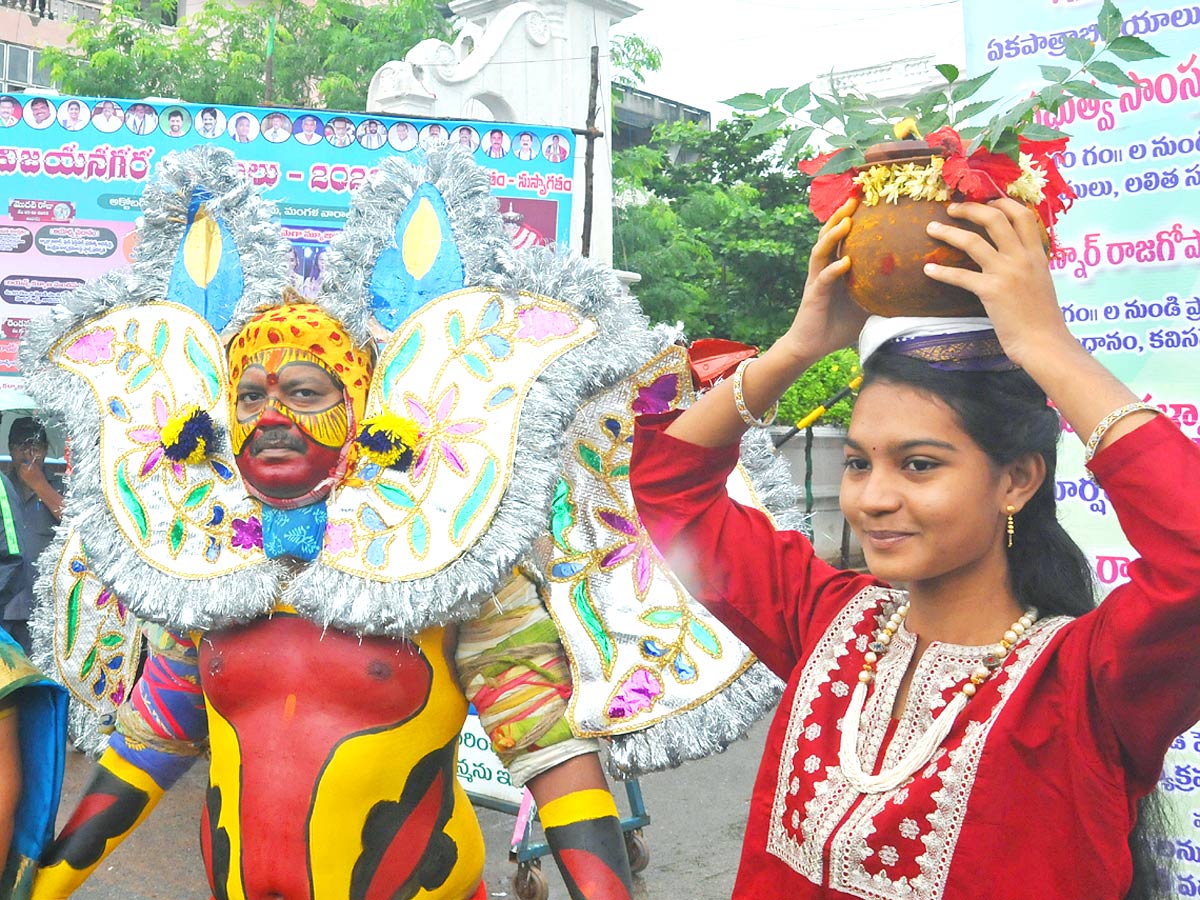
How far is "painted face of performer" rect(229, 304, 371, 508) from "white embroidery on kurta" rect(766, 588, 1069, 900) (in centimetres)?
110

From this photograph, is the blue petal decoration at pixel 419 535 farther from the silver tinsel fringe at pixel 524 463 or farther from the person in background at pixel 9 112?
the person in background at pixel 9 112

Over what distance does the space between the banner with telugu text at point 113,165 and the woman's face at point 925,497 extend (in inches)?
183

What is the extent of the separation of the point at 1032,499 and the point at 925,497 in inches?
7.3

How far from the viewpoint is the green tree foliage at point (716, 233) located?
1242 centimetres

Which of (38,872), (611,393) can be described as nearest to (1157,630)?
(611,393)

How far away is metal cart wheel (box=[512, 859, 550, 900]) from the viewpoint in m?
4.24

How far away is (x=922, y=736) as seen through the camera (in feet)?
5.10

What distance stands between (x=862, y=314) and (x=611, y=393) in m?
0.94

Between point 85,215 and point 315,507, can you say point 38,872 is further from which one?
point 85,215

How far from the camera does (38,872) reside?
8.44 ft

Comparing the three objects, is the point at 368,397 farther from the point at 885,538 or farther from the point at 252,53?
the point at 252,53

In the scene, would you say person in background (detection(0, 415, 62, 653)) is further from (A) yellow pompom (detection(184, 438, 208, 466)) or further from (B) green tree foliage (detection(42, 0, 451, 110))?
(B) green tree foliage (detection(42, 0, 451, 110))

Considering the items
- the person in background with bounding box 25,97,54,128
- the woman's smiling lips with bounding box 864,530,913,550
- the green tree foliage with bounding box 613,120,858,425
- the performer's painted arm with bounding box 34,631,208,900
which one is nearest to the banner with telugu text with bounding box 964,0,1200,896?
the woman's smiling lips with bounding box 864,530,913,550

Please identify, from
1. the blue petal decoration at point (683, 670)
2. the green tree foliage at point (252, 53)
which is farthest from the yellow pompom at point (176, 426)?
the green tree foliage at point (252, 53)
